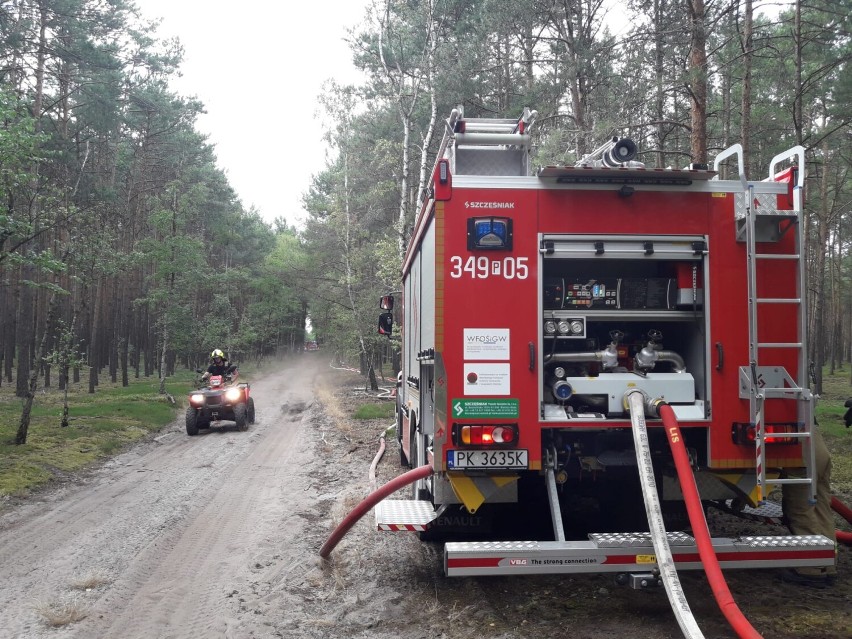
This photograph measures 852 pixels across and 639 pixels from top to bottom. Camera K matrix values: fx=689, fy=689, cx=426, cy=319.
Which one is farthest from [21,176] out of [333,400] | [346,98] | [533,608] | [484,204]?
[346,98]

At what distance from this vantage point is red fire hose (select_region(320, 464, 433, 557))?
17.4ft

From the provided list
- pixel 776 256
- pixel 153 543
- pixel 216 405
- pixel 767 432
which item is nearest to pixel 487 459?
pixel 767 432

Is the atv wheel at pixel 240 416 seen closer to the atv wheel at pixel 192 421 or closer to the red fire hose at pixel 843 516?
the atv wheel at pixel 192 421

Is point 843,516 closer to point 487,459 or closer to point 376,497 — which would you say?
point 487,459

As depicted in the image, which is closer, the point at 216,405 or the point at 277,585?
the point at 277,585

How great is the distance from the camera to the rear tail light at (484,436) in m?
4.89

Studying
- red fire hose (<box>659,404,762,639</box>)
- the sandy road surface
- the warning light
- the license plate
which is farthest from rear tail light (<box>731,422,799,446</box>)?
the sandy road surface

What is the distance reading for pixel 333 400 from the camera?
81.3 ft

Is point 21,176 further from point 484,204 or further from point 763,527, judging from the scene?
point 763,527

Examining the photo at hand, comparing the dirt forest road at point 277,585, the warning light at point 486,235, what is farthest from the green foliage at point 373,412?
the warning light at point 486,235

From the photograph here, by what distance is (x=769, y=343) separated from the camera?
499 cm

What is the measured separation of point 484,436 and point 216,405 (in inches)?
480

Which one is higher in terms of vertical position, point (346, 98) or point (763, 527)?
point (346, 98)

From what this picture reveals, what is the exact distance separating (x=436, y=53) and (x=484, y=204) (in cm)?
1718
